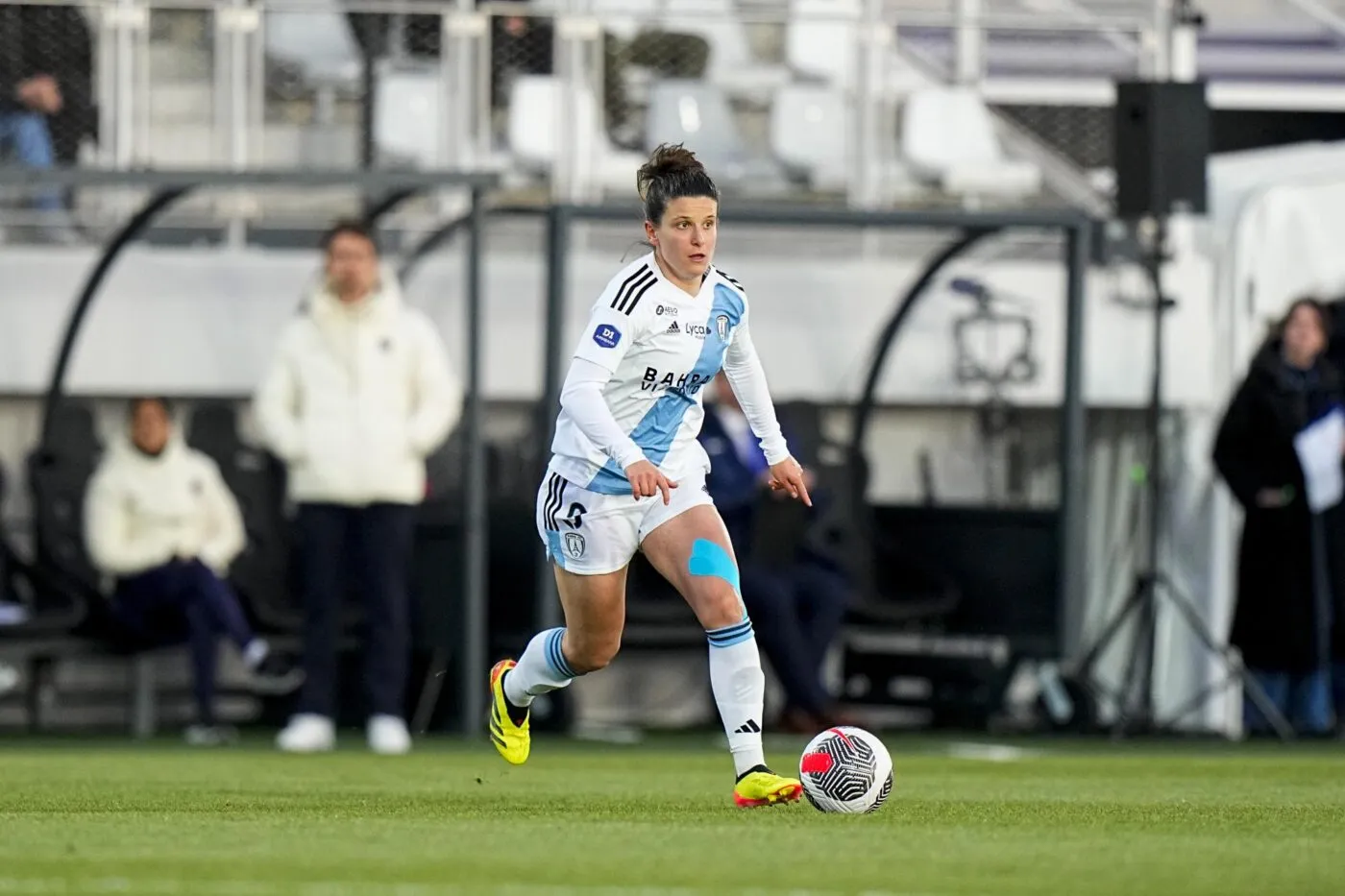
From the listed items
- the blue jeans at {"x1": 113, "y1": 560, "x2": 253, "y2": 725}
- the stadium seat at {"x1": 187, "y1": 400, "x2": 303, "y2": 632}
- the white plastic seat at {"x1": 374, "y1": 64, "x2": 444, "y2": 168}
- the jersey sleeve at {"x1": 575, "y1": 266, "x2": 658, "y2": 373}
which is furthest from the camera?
the white plastic seat at {"x1": 374, "y1": 64, "x2": 444, "y2": 168}

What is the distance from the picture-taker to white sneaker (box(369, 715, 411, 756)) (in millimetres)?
12906

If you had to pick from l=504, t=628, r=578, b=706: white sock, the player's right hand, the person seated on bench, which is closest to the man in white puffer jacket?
the person seated on bench

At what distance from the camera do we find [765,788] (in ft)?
26.9

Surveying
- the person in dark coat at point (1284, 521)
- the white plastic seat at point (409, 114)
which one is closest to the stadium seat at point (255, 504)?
the white plastic seat at point (409, 114)

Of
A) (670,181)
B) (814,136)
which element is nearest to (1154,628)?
(814,136)

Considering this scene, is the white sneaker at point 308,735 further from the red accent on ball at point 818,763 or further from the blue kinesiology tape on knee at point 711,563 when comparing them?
the red accent on ball at point 818,763

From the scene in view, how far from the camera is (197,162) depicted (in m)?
15.6

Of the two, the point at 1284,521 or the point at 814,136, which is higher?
the point at 814,136

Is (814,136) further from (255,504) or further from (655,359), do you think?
(655,359)

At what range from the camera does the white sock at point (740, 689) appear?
8227 millimetres

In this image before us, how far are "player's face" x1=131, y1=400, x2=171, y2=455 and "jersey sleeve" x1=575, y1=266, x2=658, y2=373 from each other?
245 inches

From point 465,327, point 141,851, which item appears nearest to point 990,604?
point 465,327

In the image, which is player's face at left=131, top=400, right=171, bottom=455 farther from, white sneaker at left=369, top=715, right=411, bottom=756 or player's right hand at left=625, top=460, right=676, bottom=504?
player's right hand at left=625, top=460, right=676, bottom=504

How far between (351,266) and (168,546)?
1896 mm
